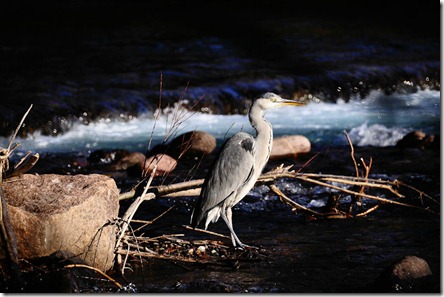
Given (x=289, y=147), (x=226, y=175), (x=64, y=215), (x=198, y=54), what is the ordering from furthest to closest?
(x=198, y=54)
(x=289, y=147)
(x=226, y=175)
(x=64, y=215)

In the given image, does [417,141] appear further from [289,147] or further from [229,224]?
[229,224]

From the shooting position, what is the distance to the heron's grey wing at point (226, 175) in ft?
15.2

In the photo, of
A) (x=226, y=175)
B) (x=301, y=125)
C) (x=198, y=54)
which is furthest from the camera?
(x=198, y=54)

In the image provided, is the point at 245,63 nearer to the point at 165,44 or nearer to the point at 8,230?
the point at 165,44

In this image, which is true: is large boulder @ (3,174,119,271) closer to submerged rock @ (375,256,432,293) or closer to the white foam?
submerged rock @ (375,256,432,293)

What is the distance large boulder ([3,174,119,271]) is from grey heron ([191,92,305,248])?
0.64 m

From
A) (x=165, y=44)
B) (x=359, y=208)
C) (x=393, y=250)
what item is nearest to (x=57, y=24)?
(x=165, y=44)

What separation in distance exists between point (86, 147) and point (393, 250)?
12.7 ft

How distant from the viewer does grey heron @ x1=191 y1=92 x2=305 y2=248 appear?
4.65m

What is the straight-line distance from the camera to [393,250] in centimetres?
481

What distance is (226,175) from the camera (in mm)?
4672

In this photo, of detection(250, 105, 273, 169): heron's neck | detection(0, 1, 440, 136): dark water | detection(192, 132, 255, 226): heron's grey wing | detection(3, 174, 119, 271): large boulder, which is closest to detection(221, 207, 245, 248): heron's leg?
detection(192, 132, 255, 226): heron's grey wing

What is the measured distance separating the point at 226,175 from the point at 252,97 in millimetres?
4855

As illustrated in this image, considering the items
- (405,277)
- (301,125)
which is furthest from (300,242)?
(301,125)
